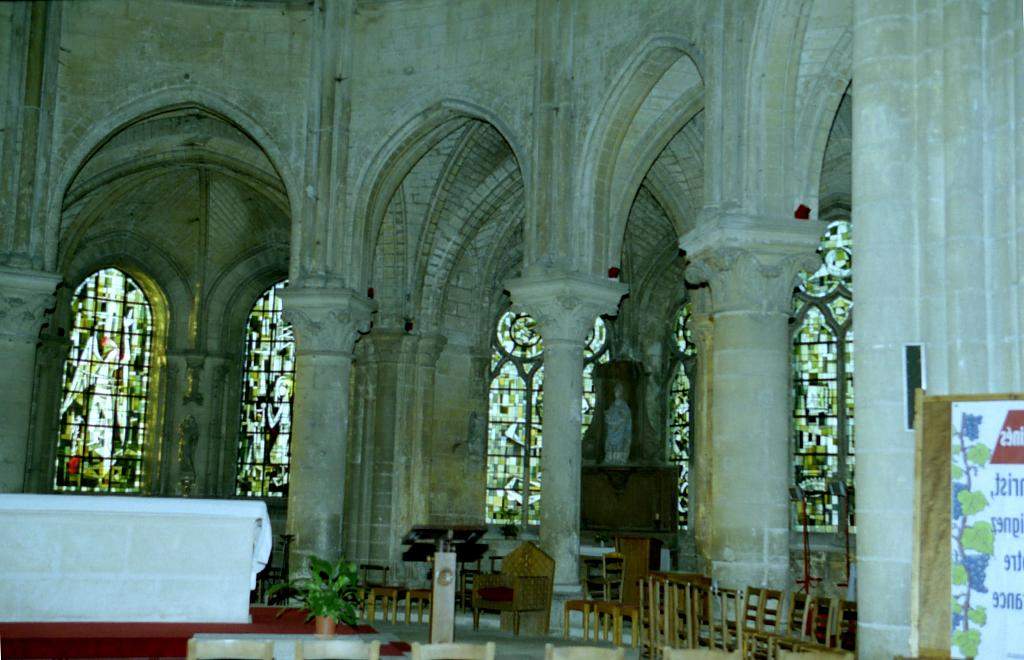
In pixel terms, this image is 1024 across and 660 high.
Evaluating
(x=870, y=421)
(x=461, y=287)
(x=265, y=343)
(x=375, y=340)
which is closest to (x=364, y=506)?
(x=375, y=340)

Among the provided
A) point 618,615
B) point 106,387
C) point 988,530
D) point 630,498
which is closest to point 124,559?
point 618,615

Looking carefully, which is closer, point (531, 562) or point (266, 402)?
point (531, 562)

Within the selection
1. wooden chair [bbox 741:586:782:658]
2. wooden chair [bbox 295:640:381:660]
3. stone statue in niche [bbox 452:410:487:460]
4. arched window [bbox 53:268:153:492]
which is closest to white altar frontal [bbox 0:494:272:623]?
wooden chair [bbox 295:640:381:660]

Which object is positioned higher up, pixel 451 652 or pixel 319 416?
pixel 319 416

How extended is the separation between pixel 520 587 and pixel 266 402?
1373cm

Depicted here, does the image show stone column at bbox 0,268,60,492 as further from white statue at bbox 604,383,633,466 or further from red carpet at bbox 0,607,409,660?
white statue at bbox 604,383,633,466

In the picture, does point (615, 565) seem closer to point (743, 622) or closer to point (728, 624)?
point (728, 624)

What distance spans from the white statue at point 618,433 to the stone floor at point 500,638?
7917 millimetres

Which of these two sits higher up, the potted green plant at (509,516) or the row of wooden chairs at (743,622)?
the potted green plant at (509,516)

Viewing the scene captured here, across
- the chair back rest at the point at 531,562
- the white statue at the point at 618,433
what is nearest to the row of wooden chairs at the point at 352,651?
the chair back rest at the point at 531,562

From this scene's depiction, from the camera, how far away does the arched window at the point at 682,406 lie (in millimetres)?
25078

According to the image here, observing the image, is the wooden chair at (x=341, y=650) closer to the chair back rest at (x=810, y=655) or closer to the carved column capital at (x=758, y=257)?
the chair back rest at (x=810, y=655)

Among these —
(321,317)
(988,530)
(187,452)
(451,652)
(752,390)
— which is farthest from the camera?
(187,452)

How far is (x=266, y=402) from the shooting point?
27469 mm
